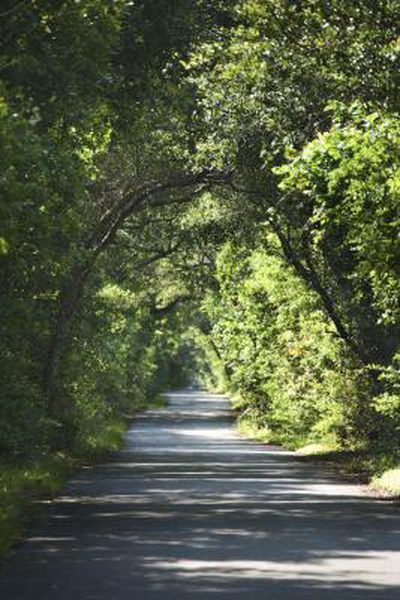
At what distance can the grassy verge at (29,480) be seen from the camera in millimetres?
17844

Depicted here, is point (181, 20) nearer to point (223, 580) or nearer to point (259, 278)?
point (223, 580)

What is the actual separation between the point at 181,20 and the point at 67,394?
14685mm

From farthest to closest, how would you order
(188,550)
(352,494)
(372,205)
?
(352,494) → (372,205) → (188,550)

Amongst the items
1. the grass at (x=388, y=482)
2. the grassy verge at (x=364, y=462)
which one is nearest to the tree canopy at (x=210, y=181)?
the grassy verge at (x=364, y=462)

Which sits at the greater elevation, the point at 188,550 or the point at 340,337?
the point at 340,337

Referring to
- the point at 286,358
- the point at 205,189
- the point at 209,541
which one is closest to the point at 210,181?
the point at 205,189

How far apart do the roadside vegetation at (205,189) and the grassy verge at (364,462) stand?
0.14m

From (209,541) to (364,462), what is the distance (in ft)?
49.6

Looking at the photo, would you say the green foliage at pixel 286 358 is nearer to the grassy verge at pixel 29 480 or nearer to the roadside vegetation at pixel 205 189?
the roadside vegetation at pixel 205 189

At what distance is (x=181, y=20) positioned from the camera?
22.2 metres

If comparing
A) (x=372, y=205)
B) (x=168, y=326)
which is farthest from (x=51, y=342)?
(x=168, y=326)

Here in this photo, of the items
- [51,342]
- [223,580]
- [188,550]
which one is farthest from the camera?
[51,342]

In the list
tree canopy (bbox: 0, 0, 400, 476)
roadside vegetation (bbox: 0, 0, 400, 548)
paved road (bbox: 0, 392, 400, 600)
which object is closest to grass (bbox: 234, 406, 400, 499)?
roadside vegetation (bbox: 0, 0, 400, 548)

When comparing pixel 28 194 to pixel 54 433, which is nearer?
pixel 28 194
